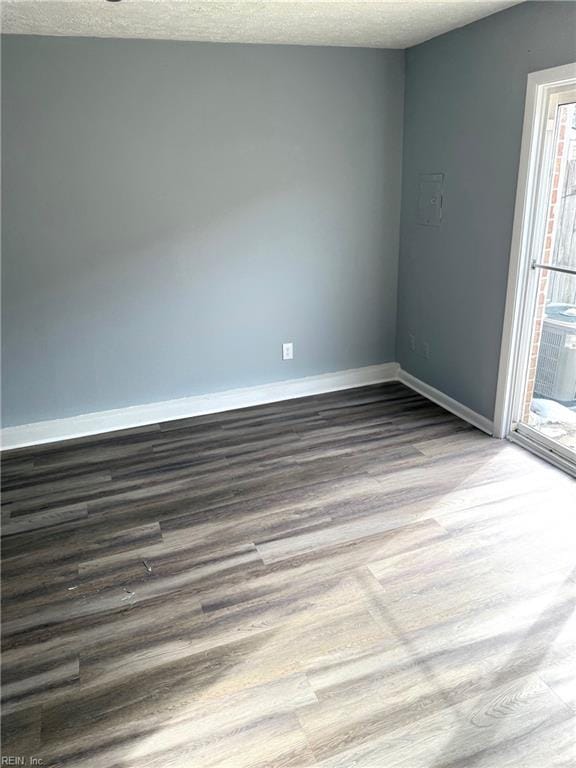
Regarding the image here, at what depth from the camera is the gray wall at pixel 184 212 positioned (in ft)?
10.7

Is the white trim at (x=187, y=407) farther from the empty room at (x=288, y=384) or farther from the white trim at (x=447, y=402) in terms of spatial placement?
the white trim at (x=447, y=402)

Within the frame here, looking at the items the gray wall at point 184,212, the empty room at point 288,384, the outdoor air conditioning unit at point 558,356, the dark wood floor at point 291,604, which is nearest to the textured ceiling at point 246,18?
the empty room at point 288,384

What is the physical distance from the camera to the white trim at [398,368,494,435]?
3.56 m

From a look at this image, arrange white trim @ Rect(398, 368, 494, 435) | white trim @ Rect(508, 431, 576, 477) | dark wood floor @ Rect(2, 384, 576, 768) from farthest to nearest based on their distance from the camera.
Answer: white trim @ Rect(398, 368, 494, 435), white trim @ Rect(508, 431, 576, 477), dark wood floor @ Rect(2, 384, 576, 768)

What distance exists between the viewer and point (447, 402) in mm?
3906

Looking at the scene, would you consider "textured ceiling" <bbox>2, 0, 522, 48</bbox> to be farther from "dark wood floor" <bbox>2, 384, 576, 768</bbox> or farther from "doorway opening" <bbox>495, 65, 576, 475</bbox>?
"dark wood floor" <bbox>2, 384, 576, 768</bbox>

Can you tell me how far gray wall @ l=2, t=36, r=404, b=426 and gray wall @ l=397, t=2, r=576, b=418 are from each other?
0.81ft

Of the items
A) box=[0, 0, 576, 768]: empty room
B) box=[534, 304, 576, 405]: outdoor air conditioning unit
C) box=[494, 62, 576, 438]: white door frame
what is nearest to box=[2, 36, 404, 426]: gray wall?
box=[0, 0, 576, 768]: empty room

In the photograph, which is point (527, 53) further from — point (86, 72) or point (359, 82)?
point (86, 72)

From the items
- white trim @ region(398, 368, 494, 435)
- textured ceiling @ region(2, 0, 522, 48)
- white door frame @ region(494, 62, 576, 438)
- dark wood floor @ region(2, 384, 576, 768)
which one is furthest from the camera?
white trim @ region(398, 368, 494, 435)

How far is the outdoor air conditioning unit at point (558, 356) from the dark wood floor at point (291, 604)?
41 cm

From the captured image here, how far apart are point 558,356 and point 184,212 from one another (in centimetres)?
238

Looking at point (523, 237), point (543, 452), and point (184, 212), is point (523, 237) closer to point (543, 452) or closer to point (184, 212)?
point (543, 452)

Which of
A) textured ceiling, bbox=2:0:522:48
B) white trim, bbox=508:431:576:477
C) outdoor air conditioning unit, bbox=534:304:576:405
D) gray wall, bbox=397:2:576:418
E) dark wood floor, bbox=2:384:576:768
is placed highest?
textured ceiling, bbox=2:0:522:48
